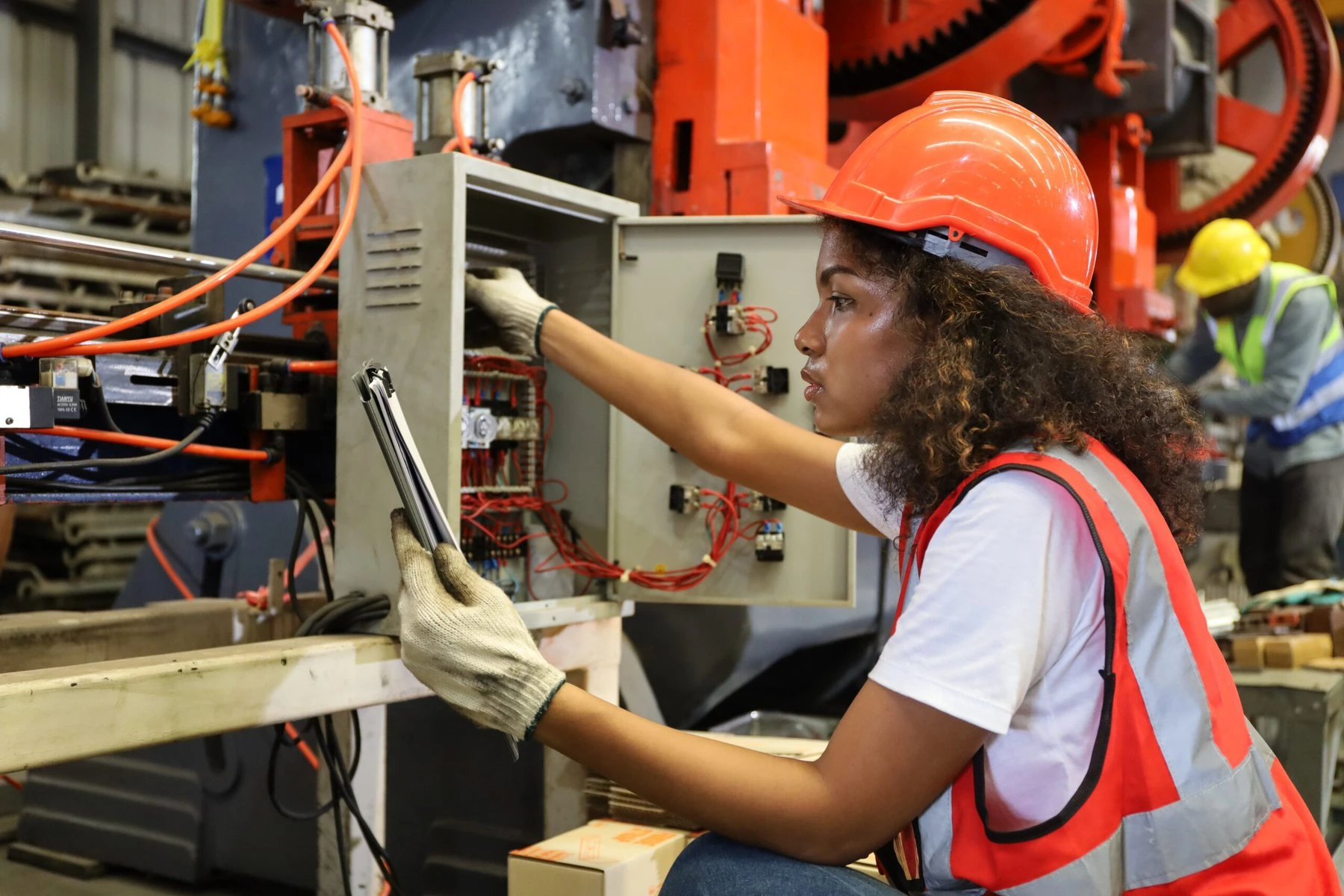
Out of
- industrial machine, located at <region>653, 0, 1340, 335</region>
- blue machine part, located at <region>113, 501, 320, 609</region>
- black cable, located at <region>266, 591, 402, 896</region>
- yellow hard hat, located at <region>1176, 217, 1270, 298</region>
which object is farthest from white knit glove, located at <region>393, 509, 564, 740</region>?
yellow hard hat, located at <region>1176, 217, 1270, 298</region>

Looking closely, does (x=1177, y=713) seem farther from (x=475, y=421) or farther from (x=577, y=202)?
(x=577, y=202)

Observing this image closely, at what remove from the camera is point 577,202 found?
1.70m

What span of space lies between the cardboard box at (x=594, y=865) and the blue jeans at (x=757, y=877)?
470 mm

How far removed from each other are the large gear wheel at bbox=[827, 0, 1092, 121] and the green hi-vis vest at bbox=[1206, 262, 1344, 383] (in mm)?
1434

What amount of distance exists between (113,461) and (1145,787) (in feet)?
3.66

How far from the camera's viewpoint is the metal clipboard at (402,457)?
1.19 meters

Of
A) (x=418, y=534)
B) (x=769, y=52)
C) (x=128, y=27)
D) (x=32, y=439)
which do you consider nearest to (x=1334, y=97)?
(x=769, y=52)

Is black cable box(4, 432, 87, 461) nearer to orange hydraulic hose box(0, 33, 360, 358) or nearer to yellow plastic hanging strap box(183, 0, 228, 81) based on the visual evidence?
orange hydraulic hose box(0, 33, 360, 358)

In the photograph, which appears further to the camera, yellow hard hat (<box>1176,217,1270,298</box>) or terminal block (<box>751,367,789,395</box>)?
yellow hard hat (<box>1176,217,1270,298</box>)

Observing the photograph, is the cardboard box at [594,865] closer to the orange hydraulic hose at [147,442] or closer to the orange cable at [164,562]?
the orange hydraulic hose at [147,442]

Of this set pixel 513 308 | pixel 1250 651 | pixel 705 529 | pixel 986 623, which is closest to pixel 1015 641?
pixel 986 623

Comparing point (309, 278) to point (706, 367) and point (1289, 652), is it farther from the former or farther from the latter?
point (1289, 652)

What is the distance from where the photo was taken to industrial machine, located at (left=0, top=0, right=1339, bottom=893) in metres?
1.45

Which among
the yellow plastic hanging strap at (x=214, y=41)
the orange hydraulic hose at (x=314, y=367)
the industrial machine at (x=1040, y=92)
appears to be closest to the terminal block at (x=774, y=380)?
the industrial machine at (x=1040, y=92)
